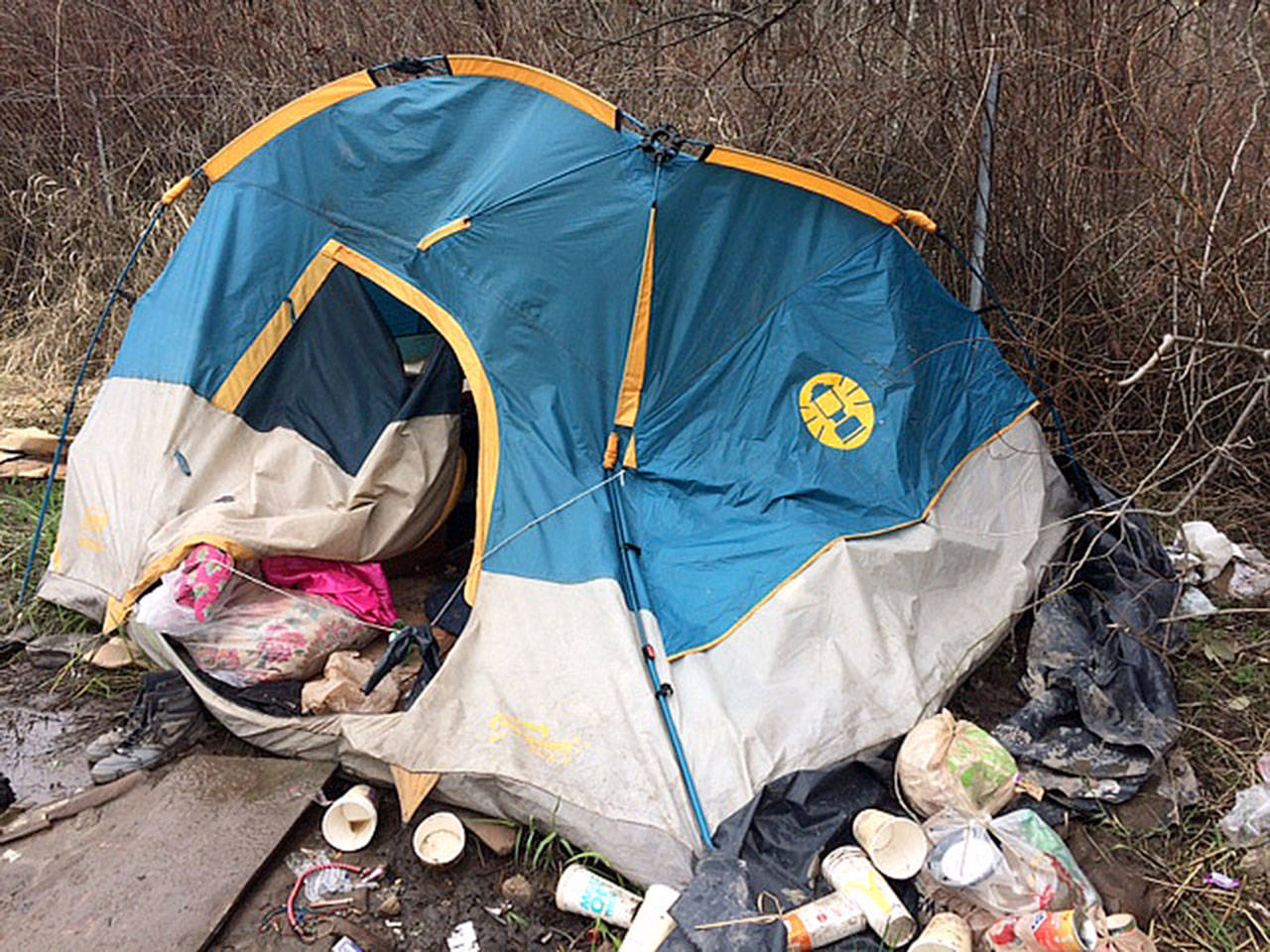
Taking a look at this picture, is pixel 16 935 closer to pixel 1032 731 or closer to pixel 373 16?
pixel 1032 731

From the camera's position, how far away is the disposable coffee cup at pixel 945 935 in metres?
2.13

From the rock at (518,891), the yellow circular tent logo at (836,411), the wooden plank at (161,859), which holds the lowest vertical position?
the wooden plank at (161,859)

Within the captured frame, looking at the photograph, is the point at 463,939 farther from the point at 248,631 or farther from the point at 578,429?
the point at 578,429

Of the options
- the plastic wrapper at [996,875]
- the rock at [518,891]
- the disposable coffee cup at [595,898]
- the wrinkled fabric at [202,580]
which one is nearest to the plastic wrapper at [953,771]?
the plastic wrapper at [996,875]

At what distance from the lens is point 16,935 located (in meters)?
2.35

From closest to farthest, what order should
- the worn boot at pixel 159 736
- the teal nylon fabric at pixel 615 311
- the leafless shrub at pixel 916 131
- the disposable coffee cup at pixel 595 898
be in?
the disposable coffee cup at pixel 595 898 < the worn boot at pixel 159 736 < the teal nylon fabric at pixel 615 311 < the leafless shrub at pixel 916 131

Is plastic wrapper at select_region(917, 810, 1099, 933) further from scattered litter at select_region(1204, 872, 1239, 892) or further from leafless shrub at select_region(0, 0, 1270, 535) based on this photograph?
leafless shrub at select_region(0, 0, 1270, 535)

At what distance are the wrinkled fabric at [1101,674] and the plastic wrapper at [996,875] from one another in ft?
1.22

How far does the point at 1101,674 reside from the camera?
9.87 feet

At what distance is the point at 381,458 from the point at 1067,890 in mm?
2374

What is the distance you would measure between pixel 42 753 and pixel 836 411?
2700 millimetres

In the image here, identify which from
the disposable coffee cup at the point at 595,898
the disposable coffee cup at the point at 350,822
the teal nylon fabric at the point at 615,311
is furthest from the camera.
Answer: the teal nylon fabric at the point at 615,311

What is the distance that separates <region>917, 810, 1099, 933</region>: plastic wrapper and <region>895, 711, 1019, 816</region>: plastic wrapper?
114 millimetres

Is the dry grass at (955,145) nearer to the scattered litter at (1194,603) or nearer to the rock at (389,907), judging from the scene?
the scattered litter at (1194,603)
